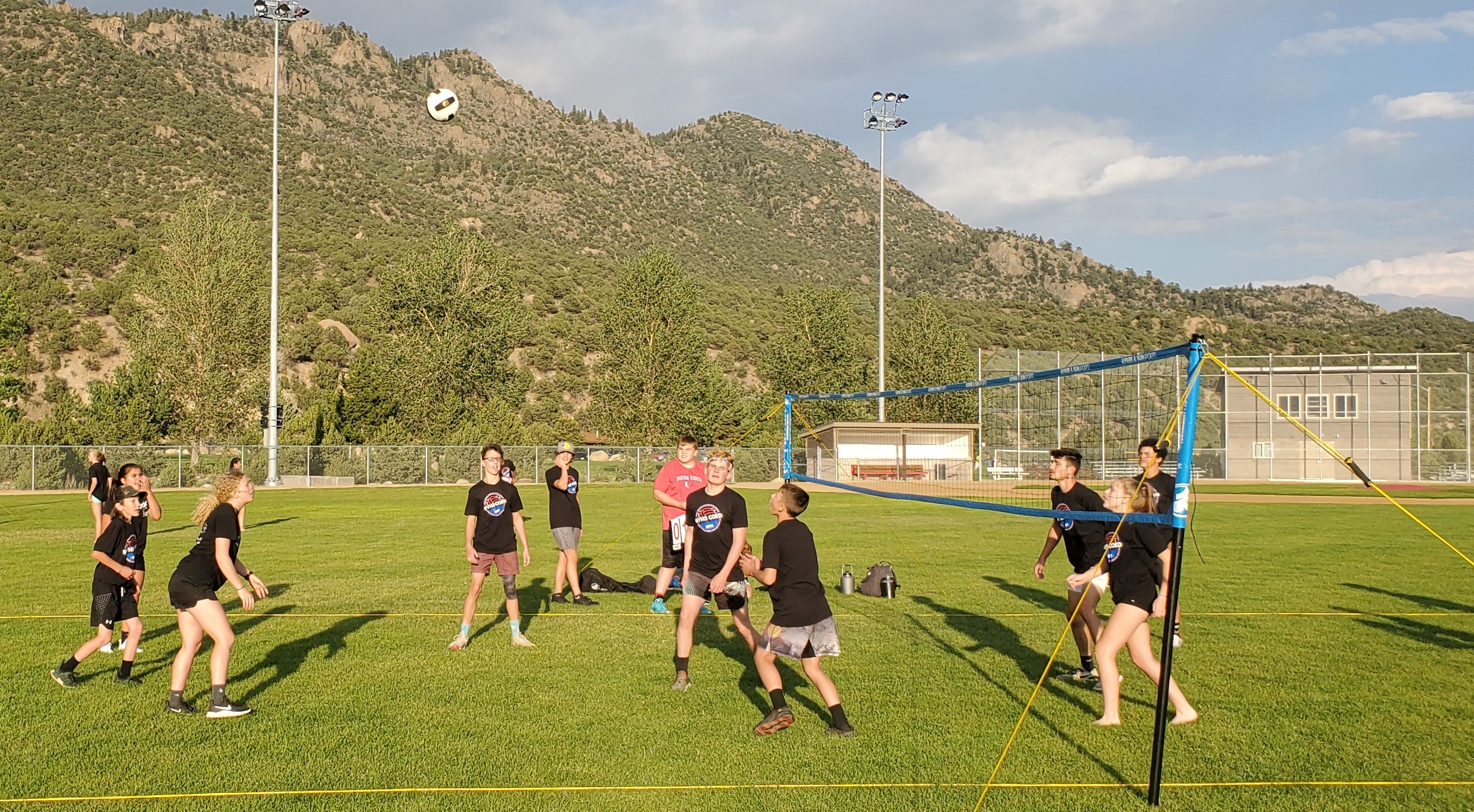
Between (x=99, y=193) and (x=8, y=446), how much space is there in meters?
65.6

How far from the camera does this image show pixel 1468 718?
8.30 meters

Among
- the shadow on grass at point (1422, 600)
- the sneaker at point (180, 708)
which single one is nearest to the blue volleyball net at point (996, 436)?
the shadow on grass at point (1422, 600)

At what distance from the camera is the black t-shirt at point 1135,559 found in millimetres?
7883

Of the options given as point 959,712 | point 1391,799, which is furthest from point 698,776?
point 1391,799

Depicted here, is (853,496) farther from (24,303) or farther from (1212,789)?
(24,303)

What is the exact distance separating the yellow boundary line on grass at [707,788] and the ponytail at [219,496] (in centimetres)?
250

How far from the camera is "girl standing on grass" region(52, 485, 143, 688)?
912cm

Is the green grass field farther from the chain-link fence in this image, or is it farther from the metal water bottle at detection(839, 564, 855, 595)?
the chain-link fence

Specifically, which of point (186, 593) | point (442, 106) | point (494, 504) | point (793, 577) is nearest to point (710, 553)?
point (793, 577)

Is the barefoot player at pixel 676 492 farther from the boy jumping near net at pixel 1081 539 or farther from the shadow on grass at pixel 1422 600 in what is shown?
the shadow on grass at pixel 1422 600

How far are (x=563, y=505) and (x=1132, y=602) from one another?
8.18m

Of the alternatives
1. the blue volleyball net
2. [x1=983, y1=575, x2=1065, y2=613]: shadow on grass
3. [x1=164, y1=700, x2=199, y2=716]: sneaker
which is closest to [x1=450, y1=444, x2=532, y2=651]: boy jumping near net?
[x1=164, y1=700, x2=199, y2=716]: sneaker

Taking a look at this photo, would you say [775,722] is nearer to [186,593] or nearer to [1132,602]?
[1132,602]

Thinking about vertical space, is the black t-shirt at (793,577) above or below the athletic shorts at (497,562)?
above
